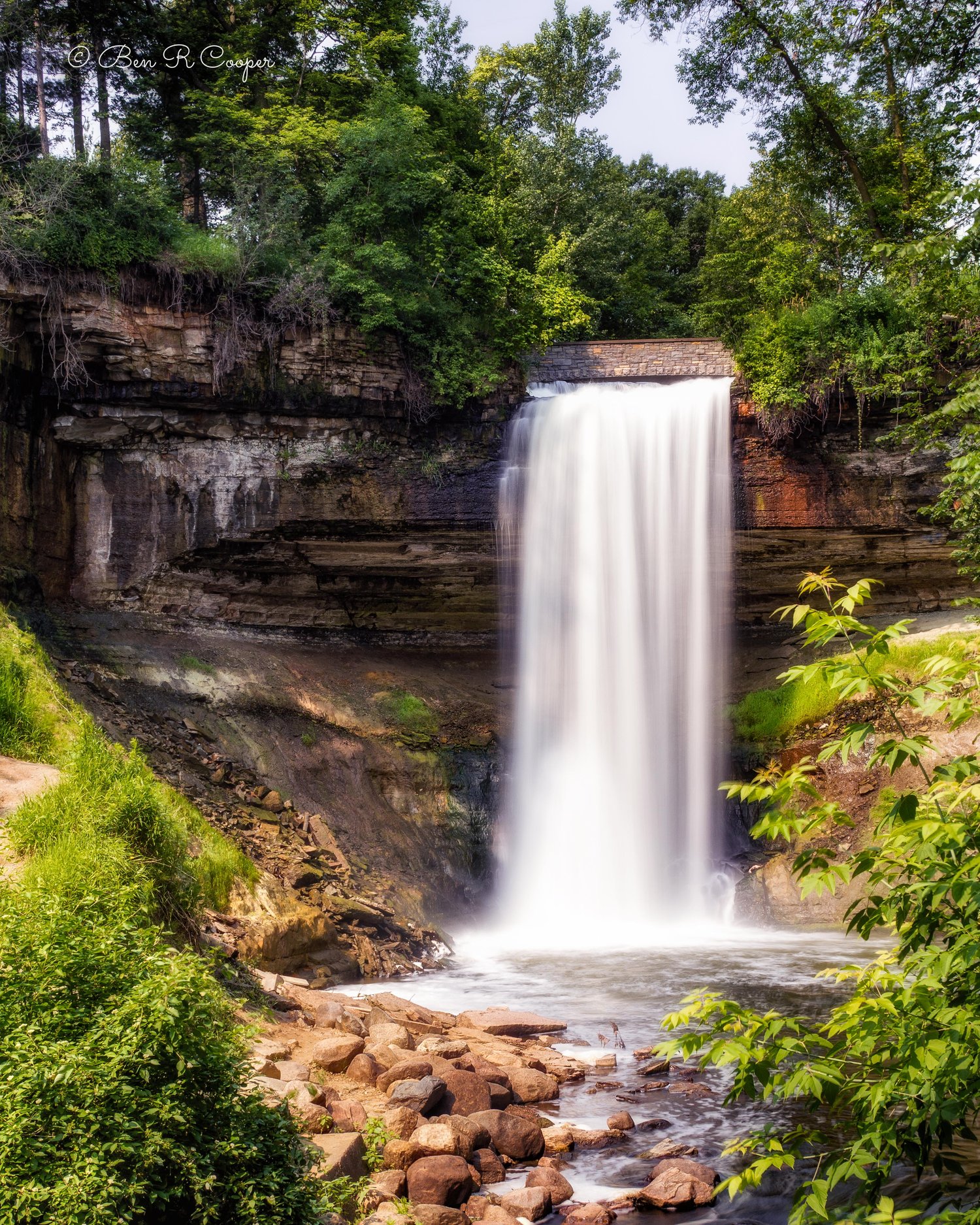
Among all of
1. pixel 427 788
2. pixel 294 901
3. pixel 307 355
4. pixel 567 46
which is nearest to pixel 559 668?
pixel 427 788

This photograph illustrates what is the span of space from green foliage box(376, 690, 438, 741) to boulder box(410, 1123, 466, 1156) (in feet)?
38.0

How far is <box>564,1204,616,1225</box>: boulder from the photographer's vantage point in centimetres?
560

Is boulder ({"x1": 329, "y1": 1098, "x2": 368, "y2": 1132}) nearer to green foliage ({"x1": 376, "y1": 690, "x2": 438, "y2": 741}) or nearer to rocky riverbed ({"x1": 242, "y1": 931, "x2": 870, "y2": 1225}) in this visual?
rocky riverbed ({"x1": 242, "y1": 931, "x2": 870, "y2": 1225})

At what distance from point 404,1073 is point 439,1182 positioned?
1334 mm

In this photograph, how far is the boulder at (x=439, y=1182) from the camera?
5539mm

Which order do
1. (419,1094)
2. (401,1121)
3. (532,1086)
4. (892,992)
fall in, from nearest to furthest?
(892,992) < (401,1121) < (419,1094) < (532,1086)

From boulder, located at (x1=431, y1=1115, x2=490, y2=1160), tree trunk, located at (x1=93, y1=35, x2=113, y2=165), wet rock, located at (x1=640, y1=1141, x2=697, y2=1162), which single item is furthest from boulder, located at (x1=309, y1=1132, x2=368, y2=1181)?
tree trunk, located at (x1=93, y1=35, x2=113, y2=165)

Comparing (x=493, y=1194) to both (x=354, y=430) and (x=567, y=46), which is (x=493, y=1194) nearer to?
(x=354, y=430)

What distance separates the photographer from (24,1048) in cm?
406

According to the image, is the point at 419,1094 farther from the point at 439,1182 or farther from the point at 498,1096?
the point at 439,1182

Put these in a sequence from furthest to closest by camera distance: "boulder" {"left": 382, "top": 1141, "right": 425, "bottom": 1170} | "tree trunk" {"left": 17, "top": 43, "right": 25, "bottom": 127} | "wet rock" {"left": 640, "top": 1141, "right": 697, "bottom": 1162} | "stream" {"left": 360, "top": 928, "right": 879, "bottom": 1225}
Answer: "tree trunk" {"left": 17, "top": 43, "right": 25, "bottom": 127} → "wet rock" {"left": 640, "top": 1141, "right": 697, "bottom": 1162} → "stream" {"left": 360, "top": 928, "right": 879, "bottom": 1225} → "boulder" {"left": 382, "top": 1141, "right": 425, "bottom": 1170}

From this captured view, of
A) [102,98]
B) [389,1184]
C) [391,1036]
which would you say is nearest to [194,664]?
[391,1036]

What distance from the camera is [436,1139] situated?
6.02 meters

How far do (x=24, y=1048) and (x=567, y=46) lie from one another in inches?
1480
